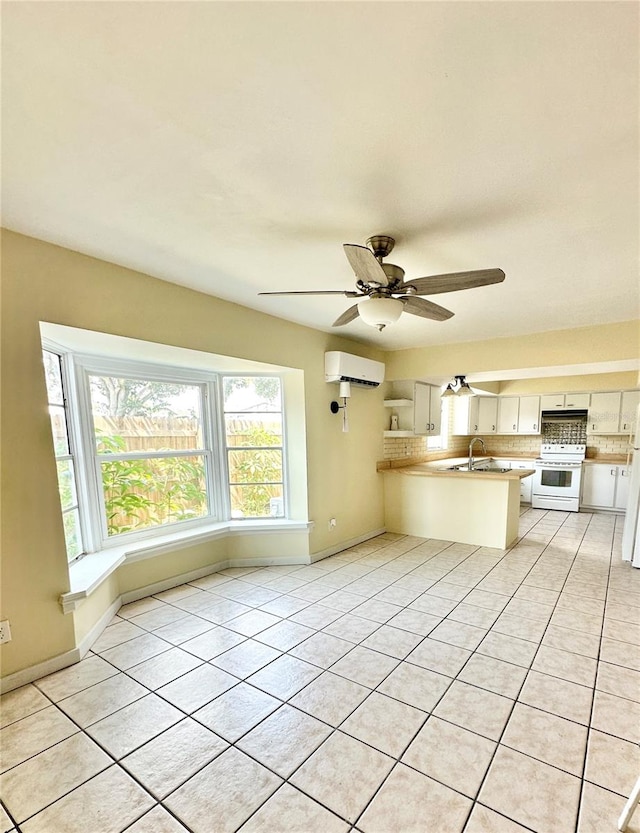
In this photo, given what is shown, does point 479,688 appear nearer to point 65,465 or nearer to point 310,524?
point 310,524

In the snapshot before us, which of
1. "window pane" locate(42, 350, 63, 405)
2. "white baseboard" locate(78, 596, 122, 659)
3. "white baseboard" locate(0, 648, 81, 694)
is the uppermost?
"window pane" locate(42, 350, 63, 405)

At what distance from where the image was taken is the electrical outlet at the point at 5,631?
76.2 inches

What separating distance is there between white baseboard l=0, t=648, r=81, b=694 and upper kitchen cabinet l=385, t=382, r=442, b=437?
3.73 metres

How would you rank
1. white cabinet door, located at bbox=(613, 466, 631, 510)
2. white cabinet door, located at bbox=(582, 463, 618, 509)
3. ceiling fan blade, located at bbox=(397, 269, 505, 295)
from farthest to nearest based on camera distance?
white cabinet door, located at bbox=(582, 463, 618, 509) → white cabinet door, located at bbox=(613, 466, 631, 510) → ceiling fan blade, located at bbox=(397, 269, 505, 295)

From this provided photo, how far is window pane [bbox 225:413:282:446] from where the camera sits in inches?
149

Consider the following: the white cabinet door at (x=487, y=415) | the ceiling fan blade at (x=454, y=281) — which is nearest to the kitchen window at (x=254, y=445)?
the ceiling fan blade at (x=454, y=281)

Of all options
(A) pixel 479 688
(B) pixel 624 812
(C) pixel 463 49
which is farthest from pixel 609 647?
(C) pixel 463 49

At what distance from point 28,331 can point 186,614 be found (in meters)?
2.14

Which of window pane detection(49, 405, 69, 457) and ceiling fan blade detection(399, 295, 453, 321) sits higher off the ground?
ceiling fan blade detection(399, 295, 453, 321)

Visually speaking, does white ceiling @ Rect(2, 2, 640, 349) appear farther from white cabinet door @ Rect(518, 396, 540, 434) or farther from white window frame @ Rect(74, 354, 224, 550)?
white cabinet door @ Rect(518, 396, 540, 434)

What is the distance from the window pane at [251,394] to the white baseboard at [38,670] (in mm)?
2247

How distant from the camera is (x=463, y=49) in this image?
0.93m

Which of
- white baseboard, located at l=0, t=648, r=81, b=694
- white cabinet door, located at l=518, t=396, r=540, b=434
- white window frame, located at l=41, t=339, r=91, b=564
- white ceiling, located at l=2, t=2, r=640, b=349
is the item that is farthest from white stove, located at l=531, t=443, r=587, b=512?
white baseboard, located at l=0, t=648, r=81, b=694

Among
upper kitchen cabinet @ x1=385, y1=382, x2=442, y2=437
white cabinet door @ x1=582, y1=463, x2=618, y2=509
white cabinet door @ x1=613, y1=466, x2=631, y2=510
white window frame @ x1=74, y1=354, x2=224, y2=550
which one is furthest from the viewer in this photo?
white cabinet door @ x1=582, y1=463, x2=618, y2=509
